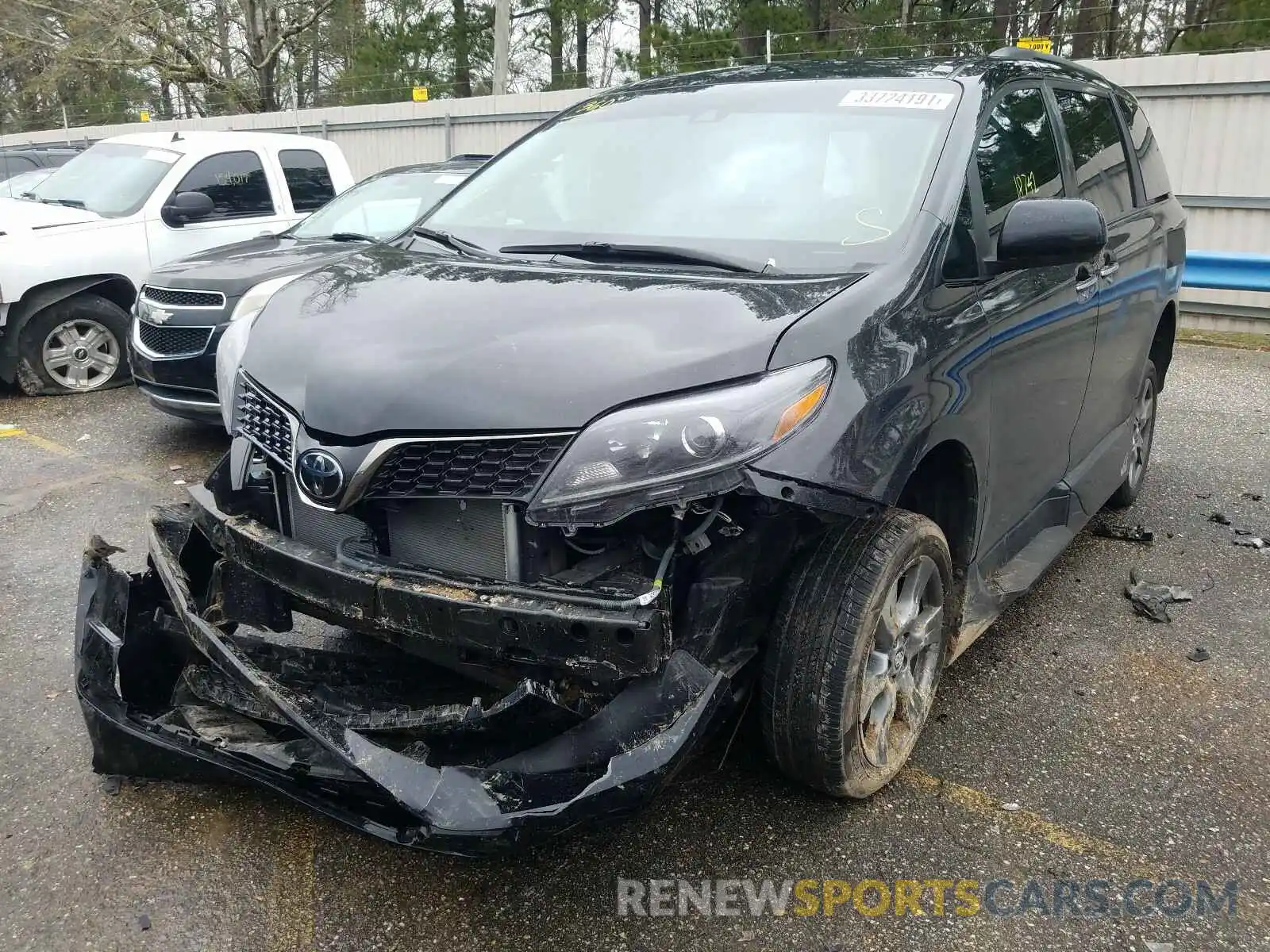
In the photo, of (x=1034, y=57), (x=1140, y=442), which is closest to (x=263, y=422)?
(x=1034, y=57)

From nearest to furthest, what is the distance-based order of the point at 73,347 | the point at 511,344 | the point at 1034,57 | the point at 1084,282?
the point at 511,344 → the point at 1084,282 → the point at 1034,57 → the point at 73,347

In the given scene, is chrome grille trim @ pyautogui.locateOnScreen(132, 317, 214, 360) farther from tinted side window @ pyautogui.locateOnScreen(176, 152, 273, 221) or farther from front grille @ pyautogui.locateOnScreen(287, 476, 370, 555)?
front grille @ pyautogui.locateOnScreen(287, 476, 370, 555)

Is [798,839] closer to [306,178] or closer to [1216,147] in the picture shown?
[306,178]

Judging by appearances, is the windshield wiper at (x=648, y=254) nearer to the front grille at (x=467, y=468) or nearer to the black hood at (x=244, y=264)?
the front grille at (x=467, y=468)

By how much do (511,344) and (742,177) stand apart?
115 centimetres

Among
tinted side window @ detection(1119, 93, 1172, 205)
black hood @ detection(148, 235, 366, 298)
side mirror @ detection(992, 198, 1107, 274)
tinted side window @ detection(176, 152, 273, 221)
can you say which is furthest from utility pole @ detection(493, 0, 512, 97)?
side mirror @ detection(992, 198, 1107, 274)

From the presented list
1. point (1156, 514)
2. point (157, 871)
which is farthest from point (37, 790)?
point (1156, 514)

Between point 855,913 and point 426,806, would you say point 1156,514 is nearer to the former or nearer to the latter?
point 855,913

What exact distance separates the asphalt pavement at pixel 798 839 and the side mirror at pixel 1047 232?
1425mm

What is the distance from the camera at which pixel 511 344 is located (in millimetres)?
2336

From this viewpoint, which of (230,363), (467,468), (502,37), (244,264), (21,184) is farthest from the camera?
(502,37)

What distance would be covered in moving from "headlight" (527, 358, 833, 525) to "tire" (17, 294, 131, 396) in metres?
6.66

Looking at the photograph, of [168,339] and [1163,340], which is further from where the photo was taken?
[168,339]

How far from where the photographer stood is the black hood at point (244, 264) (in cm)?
604
